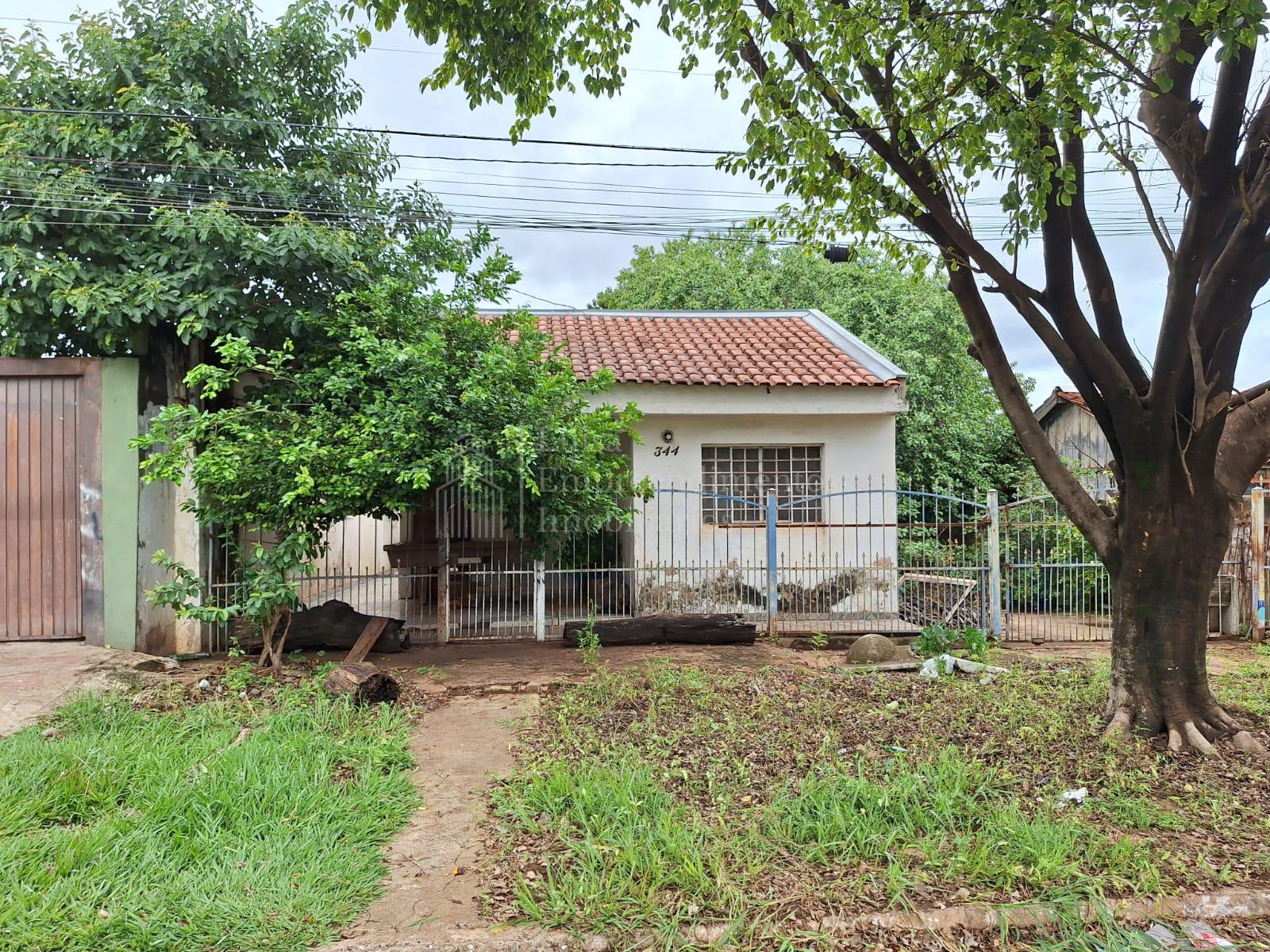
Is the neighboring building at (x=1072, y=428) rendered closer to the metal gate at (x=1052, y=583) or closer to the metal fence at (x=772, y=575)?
the metal gate at (x=1052, y=583)

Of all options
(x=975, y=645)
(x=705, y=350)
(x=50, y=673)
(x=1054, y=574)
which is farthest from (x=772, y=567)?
(x=50, y=673)

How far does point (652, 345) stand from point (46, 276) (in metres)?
7.56

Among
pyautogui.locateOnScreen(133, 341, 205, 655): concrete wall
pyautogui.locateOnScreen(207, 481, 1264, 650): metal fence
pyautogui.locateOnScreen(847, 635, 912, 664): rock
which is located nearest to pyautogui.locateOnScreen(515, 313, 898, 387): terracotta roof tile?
pyautogui.locateOnScreen(207, 481, 1264, 650): metal fence

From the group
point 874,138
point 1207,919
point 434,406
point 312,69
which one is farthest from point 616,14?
point 1207,919

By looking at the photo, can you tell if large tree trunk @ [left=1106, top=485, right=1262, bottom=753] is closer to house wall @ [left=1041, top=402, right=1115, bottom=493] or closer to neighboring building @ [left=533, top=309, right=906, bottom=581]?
neighboring building @ [left=533, top=309, right=906, bottom=581]

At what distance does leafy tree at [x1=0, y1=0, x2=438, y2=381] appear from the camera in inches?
268

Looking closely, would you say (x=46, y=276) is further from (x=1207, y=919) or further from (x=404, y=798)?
(x=1207, y=919)

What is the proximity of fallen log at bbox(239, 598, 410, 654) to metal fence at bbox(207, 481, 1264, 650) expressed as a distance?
723 mm

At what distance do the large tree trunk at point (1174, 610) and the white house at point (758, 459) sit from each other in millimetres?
4873

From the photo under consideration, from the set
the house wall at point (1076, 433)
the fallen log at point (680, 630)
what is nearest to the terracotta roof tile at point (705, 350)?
the fallen log at point (680, 630)

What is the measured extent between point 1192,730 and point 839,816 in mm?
2705

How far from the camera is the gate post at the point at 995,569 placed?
9016mm

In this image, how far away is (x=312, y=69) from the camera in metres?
8.08

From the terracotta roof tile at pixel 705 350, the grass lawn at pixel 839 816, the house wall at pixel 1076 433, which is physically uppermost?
the terracotta roof tile at pixel 705 350
